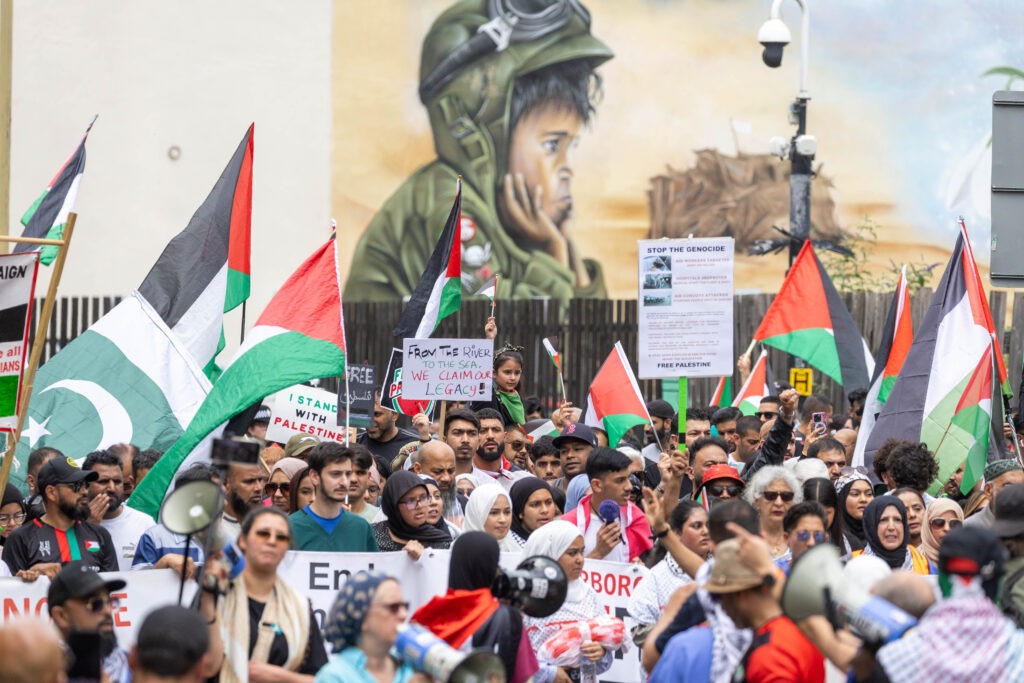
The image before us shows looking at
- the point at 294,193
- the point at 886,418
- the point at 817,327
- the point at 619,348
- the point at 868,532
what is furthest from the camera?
the point at 294,193

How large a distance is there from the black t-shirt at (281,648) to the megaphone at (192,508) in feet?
1.43

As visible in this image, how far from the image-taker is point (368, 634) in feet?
16.7

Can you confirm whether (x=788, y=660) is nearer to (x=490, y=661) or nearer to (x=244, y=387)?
(x=490, y=661)

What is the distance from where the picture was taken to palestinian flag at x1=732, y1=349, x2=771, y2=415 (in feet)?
52.7

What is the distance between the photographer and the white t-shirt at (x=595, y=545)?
314 inches

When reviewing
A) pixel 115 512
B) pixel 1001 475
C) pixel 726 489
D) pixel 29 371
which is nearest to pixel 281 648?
pixel 115 512

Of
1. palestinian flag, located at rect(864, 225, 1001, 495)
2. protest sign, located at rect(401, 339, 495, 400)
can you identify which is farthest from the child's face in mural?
protest sign, located at rect(401, 339, 495, 400)

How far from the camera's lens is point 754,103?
32781 mm

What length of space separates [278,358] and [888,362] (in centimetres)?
579

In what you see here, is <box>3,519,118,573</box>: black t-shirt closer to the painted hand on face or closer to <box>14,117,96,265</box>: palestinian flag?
<box>14,117,96,265</box>: palestinian flag

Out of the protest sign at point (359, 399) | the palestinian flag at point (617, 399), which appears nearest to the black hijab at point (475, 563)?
the protest sign at point (359, 399)

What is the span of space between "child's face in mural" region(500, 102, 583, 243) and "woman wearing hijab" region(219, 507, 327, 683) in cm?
2650

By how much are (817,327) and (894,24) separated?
66.9ft

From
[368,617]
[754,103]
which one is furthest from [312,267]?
[754,103]
